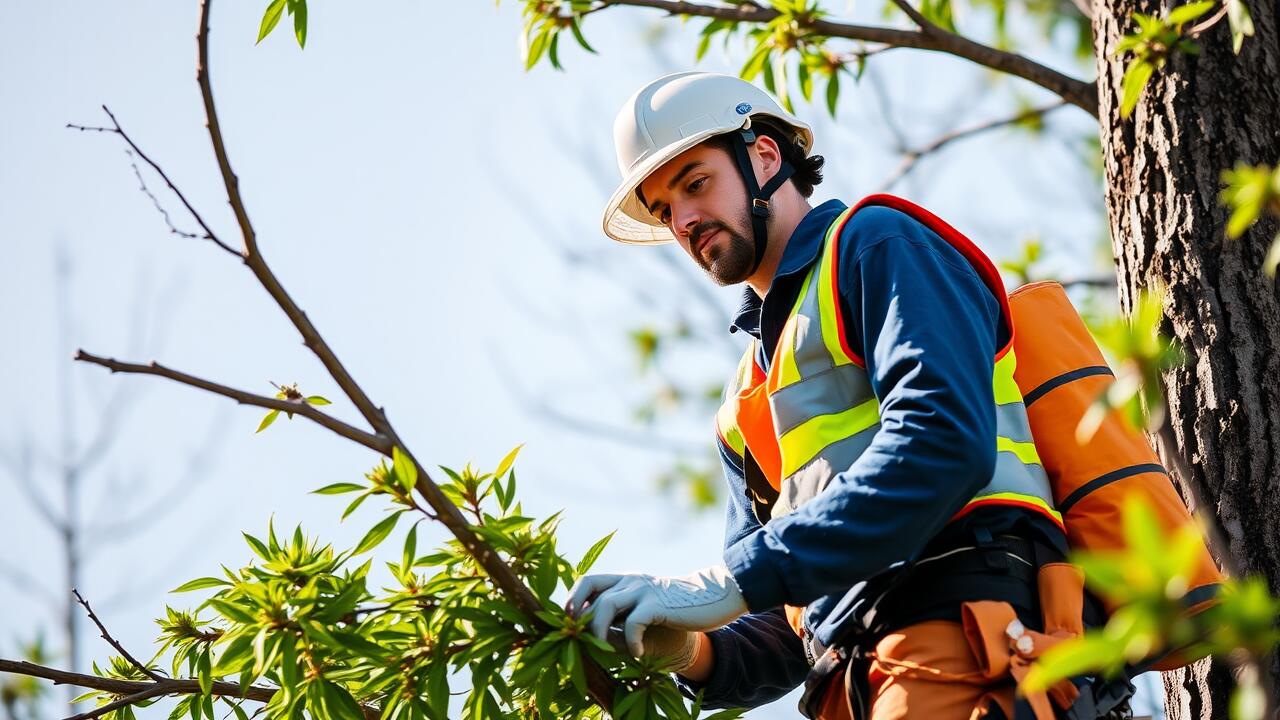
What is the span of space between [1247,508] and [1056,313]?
23.5 inches

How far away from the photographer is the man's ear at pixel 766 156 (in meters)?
3.08

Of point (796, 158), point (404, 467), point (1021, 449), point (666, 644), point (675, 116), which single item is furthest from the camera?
point (796, 158)

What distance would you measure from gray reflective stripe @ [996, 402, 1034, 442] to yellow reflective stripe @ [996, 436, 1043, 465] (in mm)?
10

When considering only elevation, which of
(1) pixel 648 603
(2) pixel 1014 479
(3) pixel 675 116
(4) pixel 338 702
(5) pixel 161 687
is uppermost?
(3) pixel 675 116

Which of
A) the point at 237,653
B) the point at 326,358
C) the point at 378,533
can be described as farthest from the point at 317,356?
the point at 237,653

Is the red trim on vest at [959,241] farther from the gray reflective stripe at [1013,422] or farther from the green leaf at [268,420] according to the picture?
the green leaf at [268,420]

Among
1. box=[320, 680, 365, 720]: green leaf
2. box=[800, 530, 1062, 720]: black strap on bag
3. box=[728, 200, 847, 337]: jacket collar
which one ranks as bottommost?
box=[800, 530, 1062, 720]: black strap on bag

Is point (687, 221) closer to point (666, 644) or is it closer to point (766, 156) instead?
point (766, 156)

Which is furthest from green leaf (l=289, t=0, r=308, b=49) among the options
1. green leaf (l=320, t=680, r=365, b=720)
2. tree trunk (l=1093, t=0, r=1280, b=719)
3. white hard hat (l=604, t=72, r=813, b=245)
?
tree trunk (l=1093, t=0, r=1280, b=719)

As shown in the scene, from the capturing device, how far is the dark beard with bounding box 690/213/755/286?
9.53 ft

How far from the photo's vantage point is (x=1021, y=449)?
2.43 m

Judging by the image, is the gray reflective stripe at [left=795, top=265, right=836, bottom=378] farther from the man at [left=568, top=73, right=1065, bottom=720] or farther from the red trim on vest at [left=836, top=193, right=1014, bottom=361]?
the red trim on vest at [left=836, top=193, right=1014, bottom=361]

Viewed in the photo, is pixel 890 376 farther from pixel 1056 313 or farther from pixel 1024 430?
pixel 1056 313

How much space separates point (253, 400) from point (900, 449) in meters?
1.00
